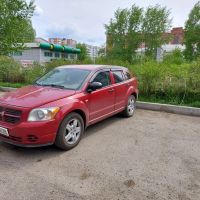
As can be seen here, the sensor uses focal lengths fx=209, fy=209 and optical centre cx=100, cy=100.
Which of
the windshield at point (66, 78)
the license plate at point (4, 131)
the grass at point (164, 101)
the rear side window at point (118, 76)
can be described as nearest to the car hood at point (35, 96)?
the windshield at point (66, 78)

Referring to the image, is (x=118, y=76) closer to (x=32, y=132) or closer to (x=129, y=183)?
(x=32, y=132)

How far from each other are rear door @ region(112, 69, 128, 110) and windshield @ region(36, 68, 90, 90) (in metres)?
1.01

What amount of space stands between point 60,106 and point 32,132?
2.15ft

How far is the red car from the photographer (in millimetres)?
3572

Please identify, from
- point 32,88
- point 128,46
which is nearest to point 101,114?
point 32,88

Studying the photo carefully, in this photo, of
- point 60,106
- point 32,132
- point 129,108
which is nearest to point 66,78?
point 60,106

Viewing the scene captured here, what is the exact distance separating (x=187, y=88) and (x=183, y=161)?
444cm

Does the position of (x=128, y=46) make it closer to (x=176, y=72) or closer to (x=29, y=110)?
(x=176, y=72)

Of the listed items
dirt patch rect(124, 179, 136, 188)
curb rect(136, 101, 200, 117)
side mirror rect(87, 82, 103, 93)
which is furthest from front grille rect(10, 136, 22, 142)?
curb rect(136, 101, 200, 117)

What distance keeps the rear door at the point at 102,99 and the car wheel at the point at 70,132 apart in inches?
17.7

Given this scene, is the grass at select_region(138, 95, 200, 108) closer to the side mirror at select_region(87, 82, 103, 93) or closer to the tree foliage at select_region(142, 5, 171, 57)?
the side mirror at select_region(87, 82, 103, 93)

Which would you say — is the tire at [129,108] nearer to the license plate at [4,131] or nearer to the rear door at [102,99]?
the rear door at [102,99]

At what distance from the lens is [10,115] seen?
12.1 feet

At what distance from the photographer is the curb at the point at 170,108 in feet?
22.0
